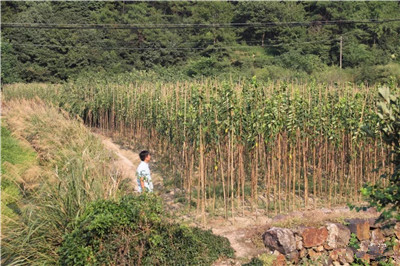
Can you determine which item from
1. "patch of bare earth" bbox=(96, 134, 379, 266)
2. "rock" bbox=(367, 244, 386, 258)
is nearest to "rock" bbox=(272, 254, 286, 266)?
"patch of bare earth" bbox=(96, 134, 379, 266)

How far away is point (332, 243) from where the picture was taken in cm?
957

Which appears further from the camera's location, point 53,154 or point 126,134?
point 126,134

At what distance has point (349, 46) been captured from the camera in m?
39.5

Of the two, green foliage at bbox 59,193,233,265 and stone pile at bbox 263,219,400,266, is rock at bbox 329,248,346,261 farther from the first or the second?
green foliage at bbox 59,193,233,265

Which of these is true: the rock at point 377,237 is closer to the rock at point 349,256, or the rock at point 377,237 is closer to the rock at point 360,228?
the rock at point 360,228

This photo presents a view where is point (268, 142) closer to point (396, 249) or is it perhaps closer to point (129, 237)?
point (396, 249)

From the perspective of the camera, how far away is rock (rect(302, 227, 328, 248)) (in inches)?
367

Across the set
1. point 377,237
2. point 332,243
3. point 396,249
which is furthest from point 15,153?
point 396,249

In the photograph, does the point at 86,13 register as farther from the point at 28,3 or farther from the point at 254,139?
the point at 254,139

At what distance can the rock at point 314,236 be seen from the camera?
9328 millimetres

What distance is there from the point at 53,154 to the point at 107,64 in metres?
33.6

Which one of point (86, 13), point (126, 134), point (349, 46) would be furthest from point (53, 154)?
point (86, 13)

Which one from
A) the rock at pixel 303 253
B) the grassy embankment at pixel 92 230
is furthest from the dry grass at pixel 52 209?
the rock at pixel 303 253

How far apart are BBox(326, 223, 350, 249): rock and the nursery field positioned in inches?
47.2
